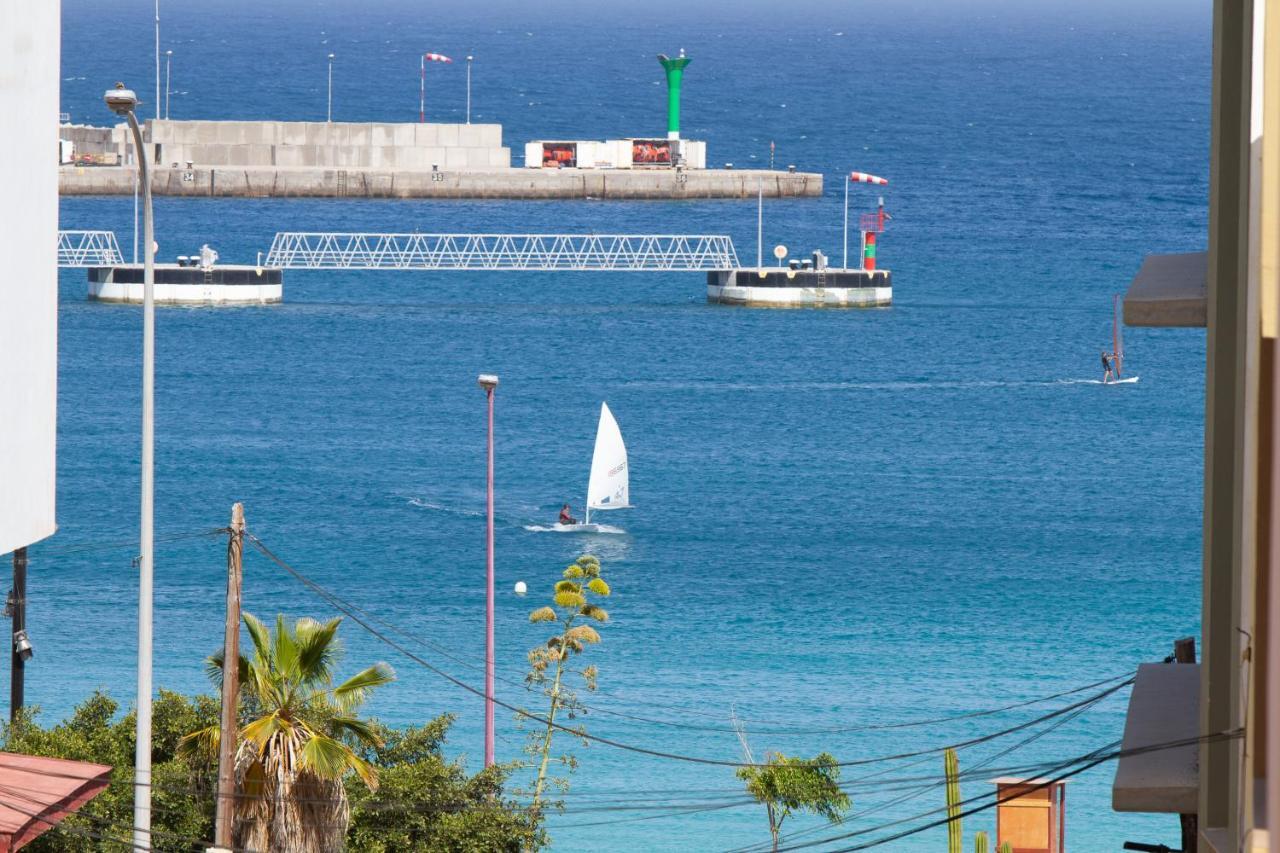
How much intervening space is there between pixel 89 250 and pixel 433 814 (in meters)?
108

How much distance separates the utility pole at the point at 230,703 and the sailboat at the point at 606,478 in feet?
144

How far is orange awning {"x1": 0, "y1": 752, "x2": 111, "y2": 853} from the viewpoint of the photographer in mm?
15992

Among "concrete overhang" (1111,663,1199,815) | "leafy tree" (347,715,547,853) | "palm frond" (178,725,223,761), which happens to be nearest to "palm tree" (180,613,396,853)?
"palm frond" (178,725,223,761)

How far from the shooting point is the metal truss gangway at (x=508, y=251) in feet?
429

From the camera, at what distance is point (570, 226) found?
150 metres

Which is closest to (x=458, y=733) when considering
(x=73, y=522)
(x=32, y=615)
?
(x=32, y=615)

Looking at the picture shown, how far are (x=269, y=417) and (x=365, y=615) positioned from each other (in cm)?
3393

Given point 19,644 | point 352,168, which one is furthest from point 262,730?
point 352,168

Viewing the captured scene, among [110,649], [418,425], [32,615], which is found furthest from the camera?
[418,425]

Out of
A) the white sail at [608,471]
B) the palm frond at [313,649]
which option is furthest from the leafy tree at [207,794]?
the white sail at [608,471]

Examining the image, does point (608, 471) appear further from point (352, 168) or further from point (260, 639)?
point (352, 168)

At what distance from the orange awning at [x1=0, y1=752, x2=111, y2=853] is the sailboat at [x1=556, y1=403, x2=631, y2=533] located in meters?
45.7

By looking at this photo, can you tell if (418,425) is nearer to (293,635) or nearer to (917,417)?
(917,417)

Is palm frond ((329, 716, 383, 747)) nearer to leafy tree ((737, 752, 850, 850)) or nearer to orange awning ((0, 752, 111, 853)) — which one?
orange awning ((0, 752, 111, 853))
